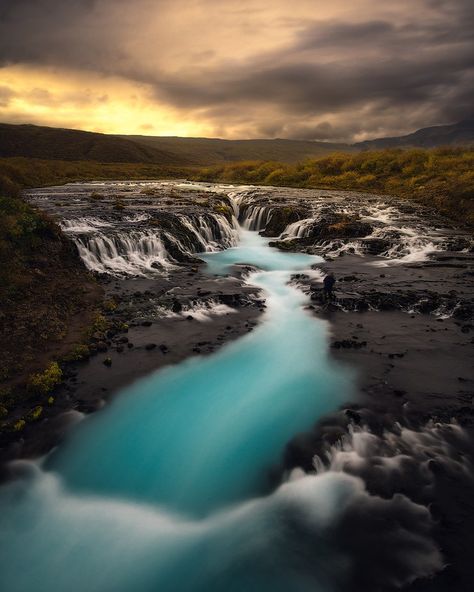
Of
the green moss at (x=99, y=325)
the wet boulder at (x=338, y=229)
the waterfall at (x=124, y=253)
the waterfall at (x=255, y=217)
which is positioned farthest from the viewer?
the waterfall at (x=255, y=217)

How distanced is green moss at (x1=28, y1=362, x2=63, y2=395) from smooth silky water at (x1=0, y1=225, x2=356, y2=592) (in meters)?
1.69

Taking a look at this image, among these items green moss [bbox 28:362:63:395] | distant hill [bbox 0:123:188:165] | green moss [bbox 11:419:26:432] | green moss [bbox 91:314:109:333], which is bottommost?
green moss [bbox 11:419:26:432]

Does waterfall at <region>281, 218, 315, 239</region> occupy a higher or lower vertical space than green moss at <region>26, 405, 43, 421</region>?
higher

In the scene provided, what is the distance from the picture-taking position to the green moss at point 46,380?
385 inches

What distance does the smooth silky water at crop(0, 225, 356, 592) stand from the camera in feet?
19.7

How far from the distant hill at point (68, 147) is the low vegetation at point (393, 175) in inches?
3587

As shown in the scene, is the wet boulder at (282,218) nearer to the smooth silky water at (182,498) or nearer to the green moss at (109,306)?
the green moss at (109,306)

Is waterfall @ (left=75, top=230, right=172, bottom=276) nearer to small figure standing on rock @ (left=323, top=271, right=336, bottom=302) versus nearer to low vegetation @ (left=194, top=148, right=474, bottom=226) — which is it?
small figure standing on rock @ (left=323, top=271, right=336, bottom=302)

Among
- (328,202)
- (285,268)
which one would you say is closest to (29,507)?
(285,268)

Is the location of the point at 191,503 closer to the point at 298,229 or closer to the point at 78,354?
the point at 78,354

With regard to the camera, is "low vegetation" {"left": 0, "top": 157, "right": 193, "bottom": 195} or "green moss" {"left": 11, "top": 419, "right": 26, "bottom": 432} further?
"low vegetation" {"left": 0, "top": 157, "right": 193, "bottom": 195}

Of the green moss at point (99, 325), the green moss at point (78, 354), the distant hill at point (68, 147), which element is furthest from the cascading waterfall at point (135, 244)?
the distant hill at point (68, 147)

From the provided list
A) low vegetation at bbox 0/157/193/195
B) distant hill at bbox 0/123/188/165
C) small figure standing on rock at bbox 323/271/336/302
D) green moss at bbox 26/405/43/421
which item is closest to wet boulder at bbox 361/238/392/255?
small figure standing on rock at bbox 323/271/336/302

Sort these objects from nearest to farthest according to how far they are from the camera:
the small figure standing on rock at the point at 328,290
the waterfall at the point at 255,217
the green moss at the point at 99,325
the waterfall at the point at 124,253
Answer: the green moss at the point at 99,325 < the small figure standing on rock at the point at 328,290 < the waterfall at the point at 124,253 < the waterfall at the point at 255,217
